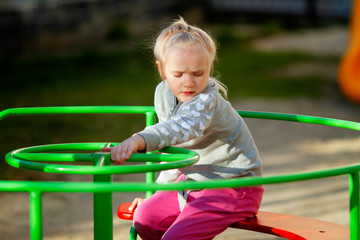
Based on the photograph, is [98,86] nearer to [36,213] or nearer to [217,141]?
[217,141]

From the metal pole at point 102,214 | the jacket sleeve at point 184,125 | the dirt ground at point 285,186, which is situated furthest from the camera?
the dirt ground at point 285,186

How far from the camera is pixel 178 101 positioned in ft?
7.89

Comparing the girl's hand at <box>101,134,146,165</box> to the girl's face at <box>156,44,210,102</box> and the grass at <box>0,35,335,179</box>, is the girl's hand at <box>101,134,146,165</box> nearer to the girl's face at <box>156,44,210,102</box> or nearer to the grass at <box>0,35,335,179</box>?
the girl's face at <box>156,44,210,102</box>

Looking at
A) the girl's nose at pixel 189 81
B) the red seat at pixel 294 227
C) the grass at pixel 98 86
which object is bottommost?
the grass at pixel 98 86

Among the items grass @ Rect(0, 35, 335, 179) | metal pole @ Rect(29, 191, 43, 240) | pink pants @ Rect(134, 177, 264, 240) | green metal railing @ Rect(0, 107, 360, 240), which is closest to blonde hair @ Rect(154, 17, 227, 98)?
pink pants @ Rect(134, 177, 264, 240)

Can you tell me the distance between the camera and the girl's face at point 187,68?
2203 mm

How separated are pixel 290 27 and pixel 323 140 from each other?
9.15 meters

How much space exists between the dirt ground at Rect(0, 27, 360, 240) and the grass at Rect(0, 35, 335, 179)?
56 cm

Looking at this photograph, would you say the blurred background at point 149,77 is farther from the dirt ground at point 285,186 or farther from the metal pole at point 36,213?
the metal pole at point 36,213

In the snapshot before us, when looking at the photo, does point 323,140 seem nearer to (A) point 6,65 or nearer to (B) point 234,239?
(B) point 234,239

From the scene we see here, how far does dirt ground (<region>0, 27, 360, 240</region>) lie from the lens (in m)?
3.95

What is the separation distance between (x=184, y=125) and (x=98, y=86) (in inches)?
273

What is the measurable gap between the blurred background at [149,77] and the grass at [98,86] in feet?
0.05

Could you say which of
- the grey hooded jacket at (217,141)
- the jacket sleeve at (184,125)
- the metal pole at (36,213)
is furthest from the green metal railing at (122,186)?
the grey hooded jacket at (217,141)
